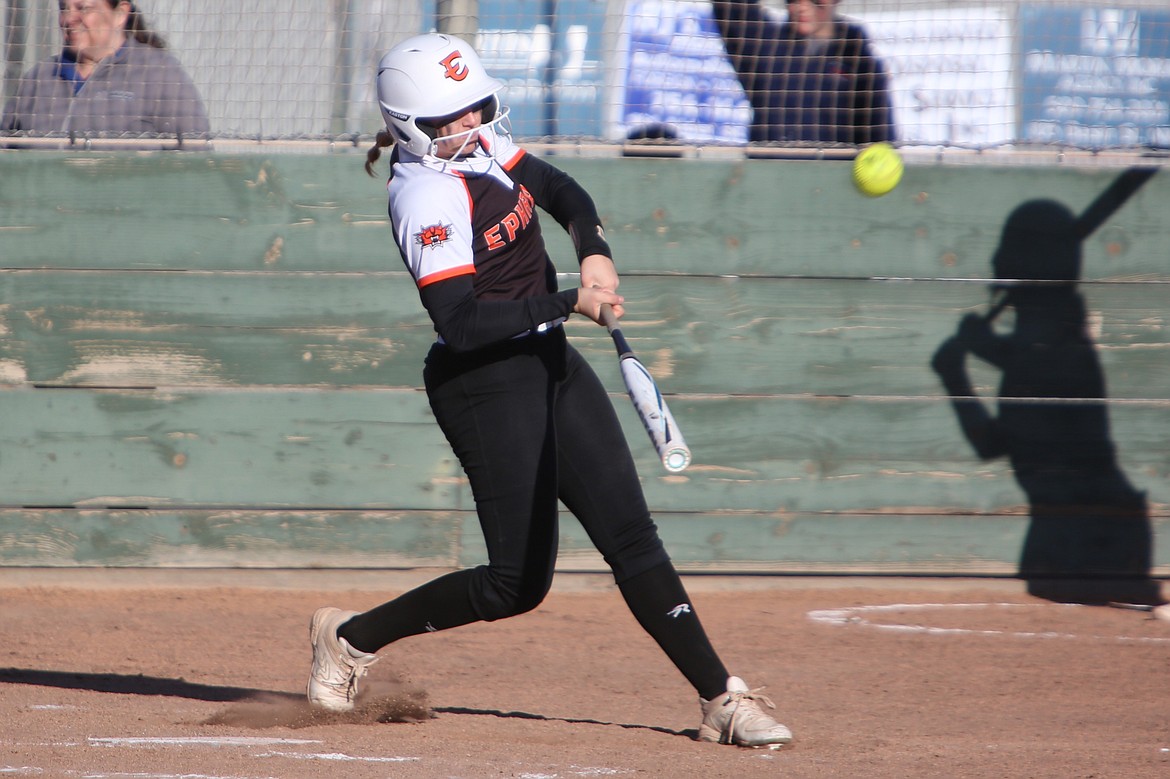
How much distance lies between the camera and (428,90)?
324 centimetres

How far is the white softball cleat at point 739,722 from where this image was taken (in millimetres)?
3393

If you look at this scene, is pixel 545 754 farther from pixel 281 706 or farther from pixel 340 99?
pixel 340 99

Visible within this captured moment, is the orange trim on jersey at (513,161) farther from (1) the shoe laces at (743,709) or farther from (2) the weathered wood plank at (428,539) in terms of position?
(2) the weathered wood plank at (428,539)

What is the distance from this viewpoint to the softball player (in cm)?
323

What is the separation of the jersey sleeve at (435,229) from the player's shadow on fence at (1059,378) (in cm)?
285

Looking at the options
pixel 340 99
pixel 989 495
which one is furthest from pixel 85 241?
pixel 989 495

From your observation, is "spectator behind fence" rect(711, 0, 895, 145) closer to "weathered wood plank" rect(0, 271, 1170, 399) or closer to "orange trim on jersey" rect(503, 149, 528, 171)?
"weathered wood plank" rect(0, 271, 1170, 399)

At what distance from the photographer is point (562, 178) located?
3682mm

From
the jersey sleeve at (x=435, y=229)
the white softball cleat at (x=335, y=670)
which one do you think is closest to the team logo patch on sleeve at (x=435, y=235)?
the jersey sleeve at (x=435, y=229)

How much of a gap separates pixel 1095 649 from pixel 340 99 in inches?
148

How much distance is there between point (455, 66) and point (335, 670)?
1739 mm

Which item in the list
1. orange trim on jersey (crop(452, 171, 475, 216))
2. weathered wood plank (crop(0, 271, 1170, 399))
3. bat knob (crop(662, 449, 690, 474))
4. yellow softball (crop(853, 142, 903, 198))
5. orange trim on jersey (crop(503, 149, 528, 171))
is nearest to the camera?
bat knob (crop(662, 449, 690, 474))

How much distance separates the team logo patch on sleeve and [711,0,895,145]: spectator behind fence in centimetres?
270

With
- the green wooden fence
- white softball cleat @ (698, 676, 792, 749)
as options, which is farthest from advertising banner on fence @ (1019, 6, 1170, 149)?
white softball cleat @ (698, 676, 792, 749)
